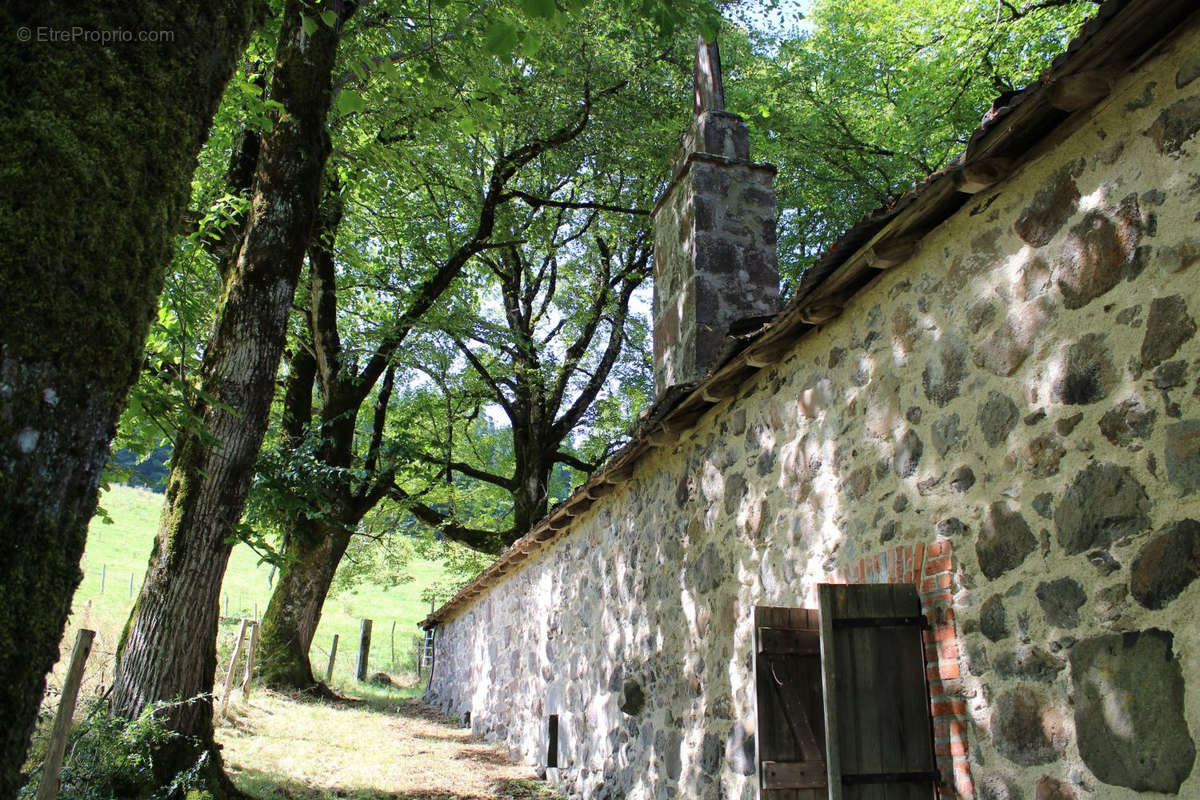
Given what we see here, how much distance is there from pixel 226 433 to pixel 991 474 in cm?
498

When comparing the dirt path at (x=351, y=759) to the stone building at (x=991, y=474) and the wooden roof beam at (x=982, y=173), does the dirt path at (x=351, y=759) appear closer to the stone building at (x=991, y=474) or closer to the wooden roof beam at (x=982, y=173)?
the stone building at (x=991, y=474)

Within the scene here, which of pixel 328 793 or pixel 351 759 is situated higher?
pixel 351 759

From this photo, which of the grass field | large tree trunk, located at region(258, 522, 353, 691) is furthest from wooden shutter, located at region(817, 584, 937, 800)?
the grass field

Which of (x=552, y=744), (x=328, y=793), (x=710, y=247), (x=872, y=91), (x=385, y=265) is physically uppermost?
(x=872, y=91)

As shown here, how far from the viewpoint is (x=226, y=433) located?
5988mm

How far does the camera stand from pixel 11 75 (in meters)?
1.89

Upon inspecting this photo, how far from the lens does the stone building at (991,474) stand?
7.89 ft

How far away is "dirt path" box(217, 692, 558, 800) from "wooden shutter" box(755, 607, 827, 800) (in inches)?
164

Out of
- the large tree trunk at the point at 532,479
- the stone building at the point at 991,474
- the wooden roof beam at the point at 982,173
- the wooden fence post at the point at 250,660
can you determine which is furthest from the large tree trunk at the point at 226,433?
the large tree trunk at the point at 532,479

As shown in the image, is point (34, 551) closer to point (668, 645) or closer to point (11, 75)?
point (11, 75)

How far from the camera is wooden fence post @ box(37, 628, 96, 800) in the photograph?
4020 mm

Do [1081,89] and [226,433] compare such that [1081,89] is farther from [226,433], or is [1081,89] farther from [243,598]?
[243,598]

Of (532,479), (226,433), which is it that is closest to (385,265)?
(532,479)

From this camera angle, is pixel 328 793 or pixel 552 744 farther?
pixel 552 744
